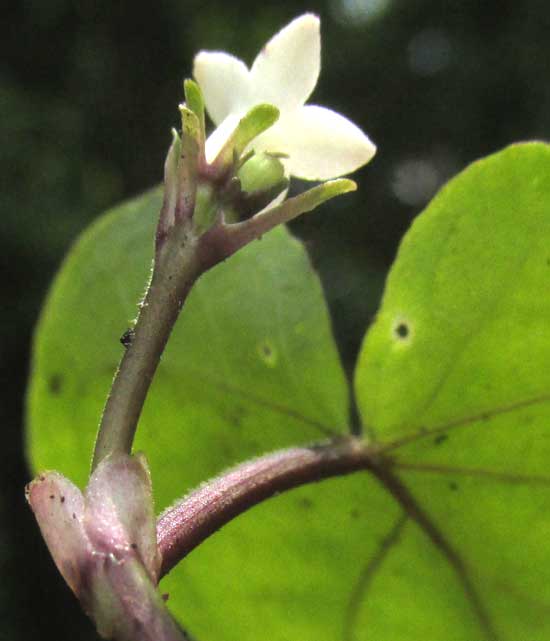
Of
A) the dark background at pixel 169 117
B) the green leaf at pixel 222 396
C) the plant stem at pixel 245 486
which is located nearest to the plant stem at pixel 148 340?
the plant stem at pixel 245 486

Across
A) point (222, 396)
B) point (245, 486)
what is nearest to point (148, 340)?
point (245, 486)

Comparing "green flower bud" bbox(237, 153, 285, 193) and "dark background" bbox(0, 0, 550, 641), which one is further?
"dark background" bbox(0, 0, 550, 641)

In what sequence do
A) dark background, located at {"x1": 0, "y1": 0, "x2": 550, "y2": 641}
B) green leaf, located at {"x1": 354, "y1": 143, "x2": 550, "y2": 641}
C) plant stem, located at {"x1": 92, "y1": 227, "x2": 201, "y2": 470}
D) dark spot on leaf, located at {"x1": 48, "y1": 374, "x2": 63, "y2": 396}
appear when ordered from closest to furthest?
plant stem, located at {"x1": 92, "y1": 227, "x2": 201, "y2": 470}, green leaf, located at {"x1": 354, "y1": 143, "x2": 550, "y2": 641}, dark spot on leaf, located at {"x1": 48, "y1": 374, "x2": 63, "y2": 396}, dark background, located at {"x1": 0, "y1": 0, "x2": 550, "y2": 641}

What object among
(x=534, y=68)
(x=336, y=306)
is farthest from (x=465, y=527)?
(x=534, y=68)

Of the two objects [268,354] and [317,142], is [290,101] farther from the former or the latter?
[268,354]

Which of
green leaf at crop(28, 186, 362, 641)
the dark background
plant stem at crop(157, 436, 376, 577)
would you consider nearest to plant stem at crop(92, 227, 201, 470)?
plant stem at crop(157, 436, 376, 577)

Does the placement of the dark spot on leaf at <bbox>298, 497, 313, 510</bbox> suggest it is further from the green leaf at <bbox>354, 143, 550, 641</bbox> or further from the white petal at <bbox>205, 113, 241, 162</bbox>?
the white petal at <bbox>205, 113, 241, 162</bbox>
